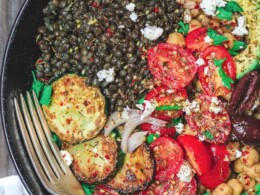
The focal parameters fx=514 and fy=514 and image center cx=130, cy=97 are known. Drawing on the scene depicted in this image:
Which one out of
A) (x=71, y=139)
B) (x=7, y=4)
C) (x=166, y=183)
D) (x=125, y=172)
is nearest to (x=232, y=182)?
(x=166, y=183)

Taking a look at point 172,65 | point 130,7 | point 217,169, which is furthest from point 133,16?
point 217,169

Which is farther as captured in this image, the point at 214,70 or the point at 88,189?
the point at 88,189

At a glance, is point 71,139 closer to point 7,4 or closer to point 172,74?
point 172,74

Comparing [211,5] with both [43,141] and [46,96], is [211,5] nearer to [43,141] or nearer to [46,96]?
[46,96]

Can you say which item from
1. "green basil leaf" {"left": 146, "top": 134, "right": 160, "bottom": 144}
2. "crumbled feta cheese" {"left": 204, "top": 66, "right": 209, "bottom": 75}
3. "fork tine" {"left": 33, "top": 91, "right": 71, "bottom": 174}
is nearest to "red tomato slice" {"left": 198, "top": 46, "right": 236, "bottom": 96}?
"crumbled feta cheese" {"left": 204, "top": 66, "right": 209, "bottom": 75}

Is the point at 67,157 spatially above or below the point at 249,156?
above

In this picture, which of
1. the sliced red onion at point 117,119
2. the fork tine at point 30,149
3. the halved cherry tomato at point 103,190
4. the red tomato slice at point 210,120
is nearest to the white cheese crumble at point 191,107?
the red tomato slice at point 210,120

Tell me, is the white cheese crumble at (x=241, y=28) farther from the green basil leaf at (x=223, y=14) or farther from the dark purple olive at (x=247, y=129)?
the dark purple olive at (x=247, y=129)
